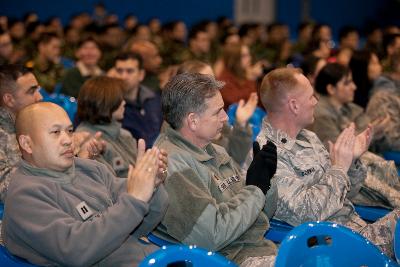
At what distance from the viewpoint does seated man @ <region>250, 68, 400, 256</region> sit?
283 centimetres

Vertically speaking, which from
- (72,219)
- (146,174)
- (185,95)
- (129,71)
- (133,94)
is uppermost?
(185,95)

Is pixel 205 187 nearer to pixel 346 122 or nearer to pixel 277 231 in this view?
pixel 277 231

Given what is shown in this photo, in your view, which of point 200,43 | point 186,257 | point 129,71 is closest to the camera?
point 186,257

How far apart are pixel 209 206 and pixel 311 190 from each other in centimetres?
63

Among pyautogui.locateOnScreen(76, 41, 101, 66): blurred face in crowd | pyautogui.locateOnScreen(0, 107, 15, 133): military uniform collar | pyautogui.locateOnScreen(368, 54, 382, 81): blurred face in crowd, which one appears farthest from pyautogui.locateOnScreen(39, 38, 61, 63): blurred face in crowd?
pyautogui.locateOnScreen(0, 107, 15, 133): military uniform collar

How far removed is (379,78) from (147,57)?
196 cm

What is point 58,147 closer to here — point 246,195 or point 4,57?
point 246,195

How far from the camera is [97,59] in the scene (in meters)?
6.63

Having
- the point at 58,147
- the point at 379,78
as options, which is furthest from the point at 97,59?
the point at 58,147

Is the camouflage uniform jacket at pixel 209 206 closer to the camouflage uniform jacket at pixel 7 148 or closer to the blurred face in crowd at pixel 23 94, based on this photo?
the camouflage uniform jacket at pixel 7 148

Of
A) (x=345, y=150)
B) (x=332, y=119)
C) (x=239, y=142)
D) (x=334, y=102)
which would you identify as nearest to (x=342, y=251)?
(x=345, y=150)

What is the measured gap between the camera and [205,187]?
100 inches

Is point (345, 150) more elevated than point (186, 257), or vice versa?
point (186, 257)

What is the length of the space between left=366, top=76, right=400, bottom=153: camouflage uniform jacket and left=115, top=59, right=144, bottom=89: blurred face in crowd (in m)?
1.72
